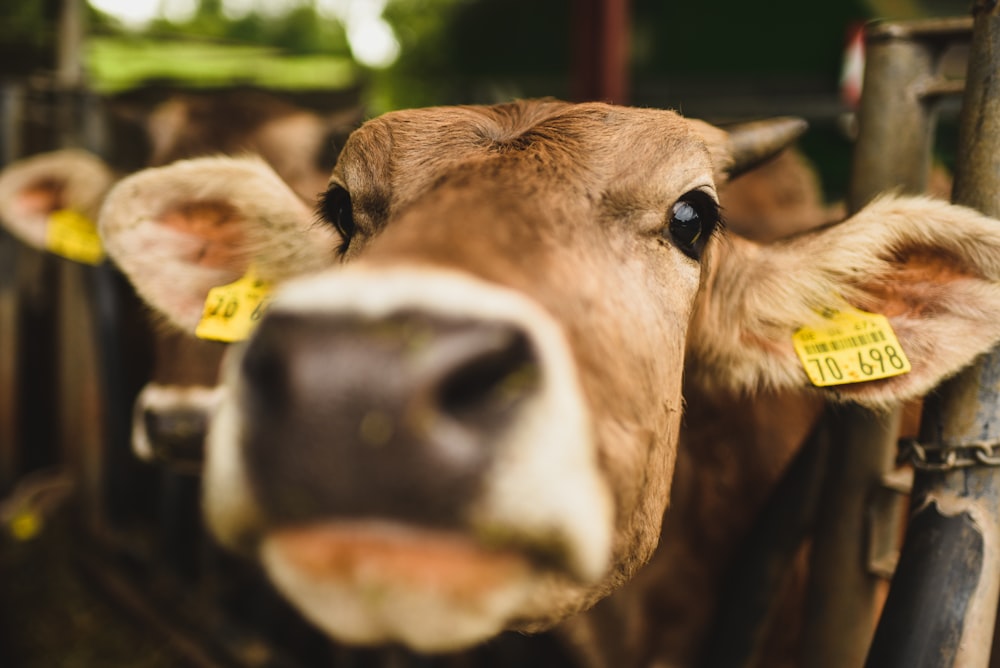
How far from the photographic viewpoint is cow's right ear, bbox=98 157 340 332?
2191 millimetres

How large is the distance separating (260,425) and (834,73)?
10.1 metres

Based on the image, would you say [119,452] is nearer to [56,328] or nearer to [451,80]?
[56,328]

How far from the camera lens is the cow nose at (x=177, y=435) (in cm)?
292

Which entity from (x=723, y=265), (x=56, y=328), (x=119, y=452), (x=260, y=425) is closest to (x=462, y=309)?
(x=260, y=425)

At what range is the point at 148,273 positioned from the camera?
2.27 m

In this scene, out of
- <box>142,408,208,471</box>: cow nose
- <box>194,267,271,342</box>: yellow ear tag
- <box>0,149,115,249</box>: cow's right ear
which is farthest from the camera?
<box>0,149,115,249</box>: cow's right ear

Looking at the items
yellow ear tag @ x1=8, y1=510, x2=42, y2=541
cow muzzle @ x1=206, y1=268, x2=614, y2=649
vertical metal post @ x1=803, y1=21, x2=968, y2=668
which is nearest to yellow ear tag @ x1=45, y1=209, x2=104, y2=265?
yellow ear tag @ x1=8, y1=510, x2=42, y2=541

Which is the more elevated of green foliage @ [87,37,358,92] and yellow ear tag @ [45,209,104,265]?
green foliage @ [87,37,358,92]

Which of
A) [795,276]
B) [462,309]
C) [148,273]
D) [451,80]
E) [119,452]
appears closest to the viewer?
[462,309]

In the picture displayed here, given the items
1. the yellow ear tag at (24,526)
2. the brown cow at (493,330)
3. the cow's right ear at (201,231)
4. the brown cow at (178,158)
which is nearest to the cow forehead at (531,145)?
the brown cow at (493,330)

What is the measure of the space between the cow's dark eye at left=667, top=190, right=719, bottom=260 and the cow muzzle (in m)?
0.75

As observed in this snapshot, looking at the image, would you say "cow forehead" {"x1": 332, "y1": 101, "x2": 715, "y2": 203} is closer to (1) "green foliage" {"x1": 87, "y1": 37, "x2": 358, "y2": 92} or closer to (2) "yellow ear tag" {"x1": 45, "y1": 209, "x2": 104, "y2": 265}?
(2) "yellow ear tag" {"x1": 45, "y1": 209, "x2": 104, "y2": 265}

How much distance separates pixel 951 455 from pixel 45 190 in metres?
3.75

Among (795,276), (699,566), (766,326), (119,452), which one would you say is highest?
(795,276)
